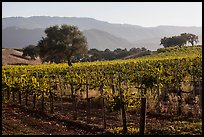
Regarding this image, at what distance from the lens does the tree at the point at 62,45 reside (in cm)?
5662

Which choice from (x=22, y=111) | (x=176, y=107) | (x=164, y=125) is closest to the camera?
(x=164, y=125)

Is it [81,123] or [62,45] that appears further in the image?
[62,45]

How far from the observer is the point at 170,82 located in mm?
18609

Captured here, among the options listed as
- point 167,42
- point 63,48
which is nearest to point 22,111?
point 63,48

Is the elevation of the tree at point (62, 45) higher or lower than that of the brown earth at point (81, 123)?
higher

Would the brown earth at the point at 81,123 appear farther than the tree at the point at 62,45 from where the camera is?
No

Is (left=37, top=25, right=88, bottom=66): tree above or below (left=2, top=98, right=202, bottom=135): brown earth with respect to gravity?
above

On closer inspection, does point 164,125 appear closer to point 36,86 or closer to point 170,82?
point 170,82

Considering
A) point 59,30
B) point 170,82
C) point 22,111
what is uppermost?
point 59,30

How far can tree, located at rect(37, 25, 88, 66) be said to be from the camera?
2229 inches

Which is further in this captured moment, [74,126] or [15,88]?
[15,88]

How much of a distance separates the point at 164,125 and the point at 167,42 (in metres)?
83.9

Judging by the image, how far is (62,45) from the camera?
184ft

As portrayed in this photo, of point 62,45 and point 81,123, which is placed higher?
point 62,45
